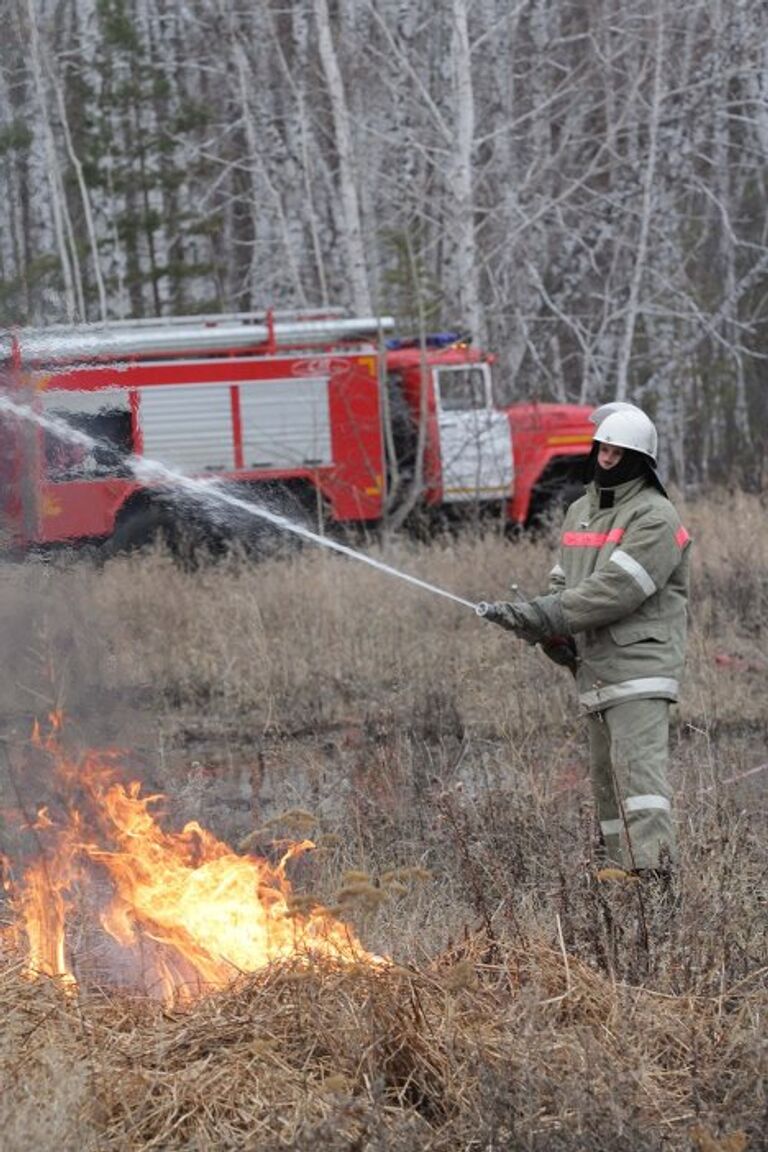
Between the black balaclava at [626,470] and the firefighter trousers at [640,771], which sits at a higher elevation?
the black balaclava at [626,470]

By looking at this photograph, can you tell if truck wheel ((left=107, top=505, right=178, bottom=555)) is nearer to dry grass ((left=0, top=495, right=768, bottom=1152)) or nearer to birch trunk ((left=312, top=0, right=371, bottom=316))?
dry grass ((left=0, top=495, right=768, bottom=1152))

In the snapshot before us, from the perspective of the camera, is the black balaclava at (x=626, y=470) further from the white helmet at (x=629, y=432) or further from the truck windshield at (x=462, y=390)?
the truck windshield at (x=462, y=390)

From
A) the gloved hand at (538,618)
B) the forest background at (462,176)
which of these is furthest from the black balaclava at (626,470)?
the forest background at (462,176)

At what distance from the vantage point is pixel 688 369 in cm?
2331

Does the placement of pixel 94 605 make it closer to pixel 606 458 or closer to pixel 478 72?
pixel 606 458

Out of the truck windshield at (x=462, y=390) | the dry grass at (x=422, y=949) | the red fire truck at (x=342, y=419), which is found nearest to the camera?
the dry grass at (x=422, y=949)

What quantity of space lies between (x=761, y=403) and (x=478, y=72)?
5.99 meters

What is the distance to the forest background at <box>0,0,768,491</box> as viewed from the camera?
1925 centimetres

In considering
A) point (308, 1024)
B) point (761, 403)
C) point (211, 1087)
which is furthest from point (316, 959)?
point (761, 403)

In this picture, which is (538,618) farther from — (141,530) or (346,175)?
(346,175)

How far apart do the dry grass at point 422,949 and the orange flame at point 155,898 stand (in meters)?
0.15

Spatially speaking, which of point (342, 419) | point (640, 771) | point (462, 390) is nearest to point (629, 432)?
point (640, 771)

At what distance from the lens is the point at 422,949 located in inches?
184

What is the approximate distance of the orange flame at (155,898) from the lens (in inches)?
180
